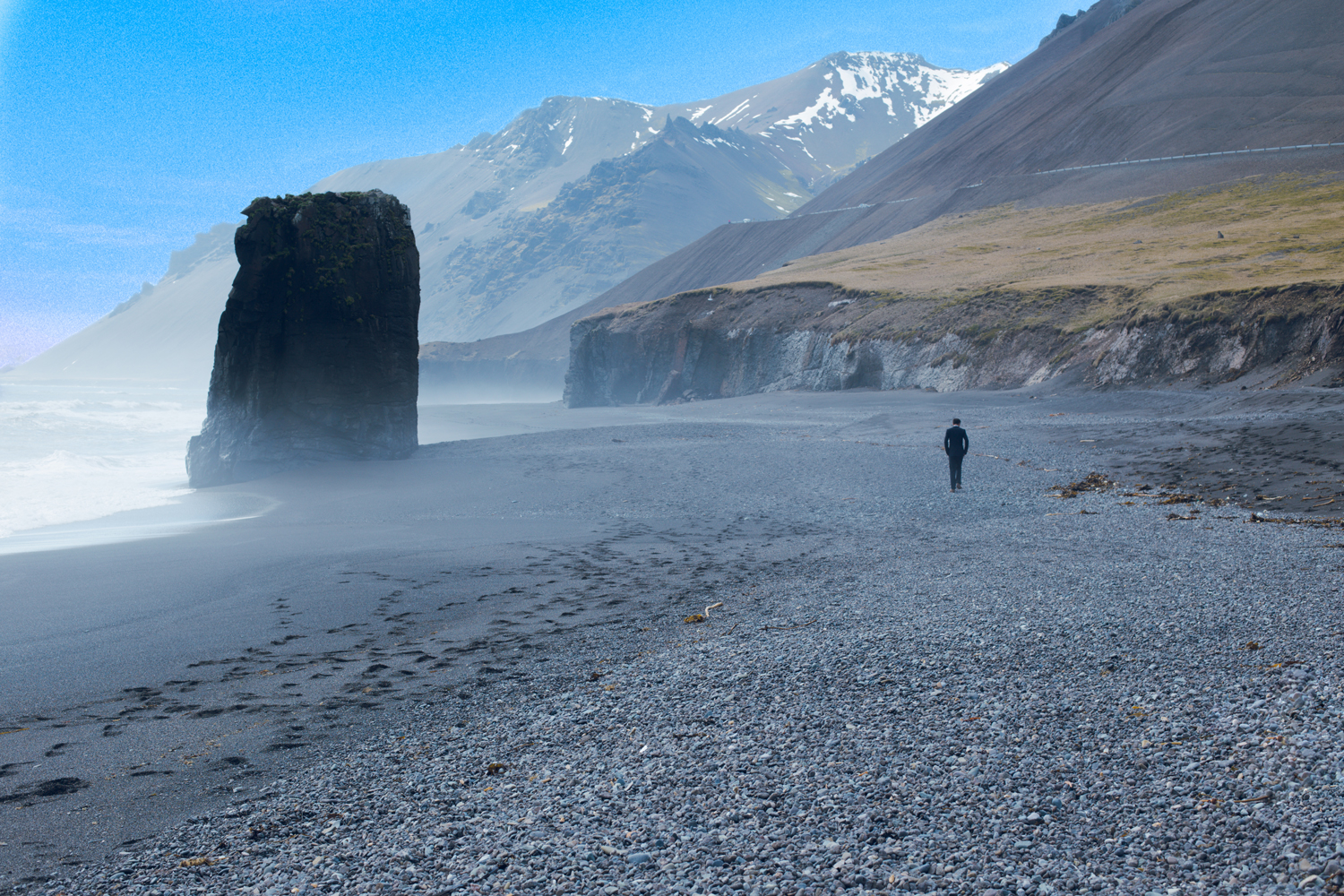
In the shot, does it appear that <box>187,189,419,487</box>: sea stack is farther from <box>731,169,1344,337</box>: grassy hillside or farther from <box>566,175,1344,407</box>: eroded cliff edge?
<box>731,169,1344,337</box>: grassy hillside

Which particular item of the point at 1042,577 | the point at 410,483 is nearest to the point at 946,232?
the point at 410,483

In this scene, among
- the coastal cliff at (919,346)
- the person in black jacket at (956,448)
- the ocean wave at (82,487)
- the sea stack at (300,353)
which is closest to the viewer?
the person in black jacket at (956,448)

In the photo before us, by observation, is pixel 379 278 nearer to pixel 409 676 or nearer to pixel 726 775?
pixel 409 676

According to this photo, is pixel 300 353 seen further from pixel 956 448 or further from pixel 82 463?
pixel 956 448

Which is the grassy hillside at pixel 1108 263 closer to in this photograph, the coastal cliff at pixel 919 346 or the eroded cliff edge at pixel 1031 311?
the eroded cliff edge at pixel 1031 311

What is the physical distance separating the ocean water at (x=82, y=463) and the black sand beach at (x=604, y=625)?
19.3ft

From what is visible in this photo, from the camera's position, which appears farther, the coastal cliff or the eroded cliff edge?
the eroded cliff edge

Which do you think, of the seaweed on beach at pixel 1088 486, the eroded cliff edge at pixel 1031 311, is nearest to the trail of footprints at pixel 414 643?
the seaweed on beach at pixel 1088 486

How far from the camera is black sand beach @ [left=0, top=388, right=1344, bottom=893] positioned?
4281 millimetres

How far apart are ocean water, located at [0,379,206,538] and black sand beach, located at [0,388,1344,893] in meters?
5.87

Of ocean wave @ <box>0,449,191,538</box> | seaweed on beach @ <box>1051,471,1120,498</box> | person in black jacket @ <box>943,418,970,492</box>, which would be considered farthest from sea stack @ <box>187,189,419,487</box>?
seaweed on beach @ <box>1051,471,1120,498</box>

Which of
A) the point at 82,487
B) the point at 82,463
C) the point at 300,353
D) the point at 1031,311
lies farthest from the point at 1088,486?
the point at 82,463

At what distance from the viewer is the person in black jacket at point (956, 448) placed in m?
15.9

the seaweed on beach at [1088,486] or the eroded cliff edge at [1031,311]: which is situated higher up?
the eroded cliff edge at [1031,311]
